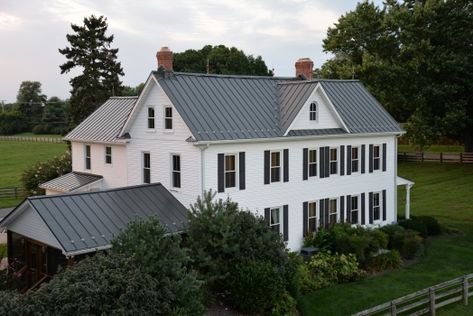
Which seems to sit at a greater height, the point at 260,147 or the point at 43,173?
the point at 260,147

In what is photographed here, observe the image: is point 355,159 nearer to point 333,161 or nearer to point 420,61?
point 333,161

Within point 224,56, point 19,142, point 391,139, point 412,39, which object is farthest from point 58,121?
point 391,139

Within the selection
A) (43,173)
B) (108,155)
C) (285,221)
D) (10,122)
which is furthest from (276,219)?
(10,122)

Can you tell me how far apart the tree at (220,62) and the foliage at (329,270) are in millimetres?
56503

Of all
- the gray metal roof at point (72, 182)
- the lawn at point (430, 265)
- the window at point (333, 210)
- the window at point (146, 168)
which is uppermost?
the window at point (146, 168)

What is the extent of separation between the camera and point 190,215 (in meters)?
20.8

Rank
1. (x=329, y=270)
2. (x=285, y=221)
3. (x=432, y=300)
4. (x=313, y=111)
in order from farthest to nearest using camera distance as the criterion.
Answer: (x=313, y=111) → (x=285, y=221) → (x=329, y=270) → (x=432, y=300)

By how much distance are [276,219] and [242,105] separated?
572cm

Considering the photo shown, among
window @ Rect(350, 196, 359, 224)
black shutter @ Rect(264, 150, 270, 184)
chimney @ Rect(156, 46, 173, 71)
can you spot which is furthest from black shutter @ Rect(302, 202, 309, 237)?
chimney @ Rect(156, 46, 173, 71)

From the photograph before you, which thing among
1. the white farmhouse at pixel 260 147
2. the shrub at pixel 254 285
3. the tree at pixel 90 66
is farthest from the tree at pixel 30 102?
the shrub at pixel 254 285

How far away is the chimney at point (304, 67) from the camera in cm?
3231

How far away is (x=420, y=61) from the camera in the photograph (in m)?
51.4

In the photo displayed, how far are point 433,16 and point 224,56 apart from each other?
36.8 m

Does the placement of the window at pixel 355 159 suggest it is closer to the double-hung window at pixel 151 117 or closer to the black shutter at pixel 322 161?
the black shutter at pixel 322 161
